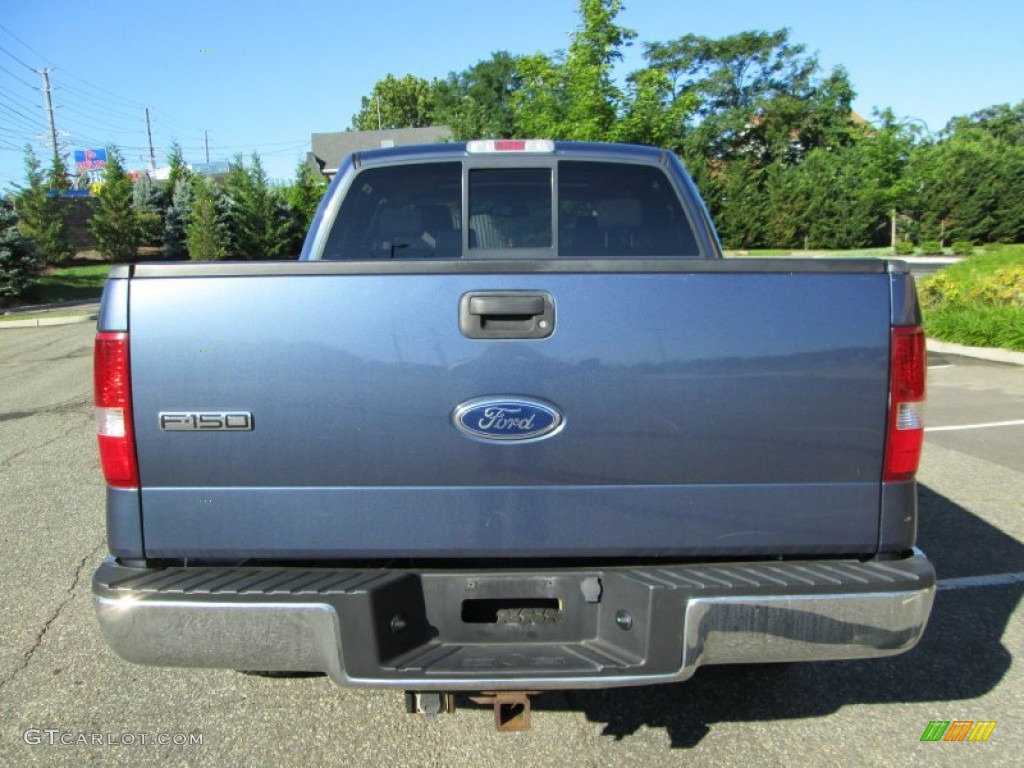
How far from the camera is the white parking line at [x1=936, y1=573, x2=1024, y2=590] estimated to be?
13.3 ft

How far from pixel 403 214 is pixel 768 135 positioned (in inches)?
2344

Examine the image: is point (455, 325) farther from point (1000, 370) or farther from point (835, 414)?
point (1000, 370)

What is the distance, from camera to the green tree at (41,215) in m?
29.0

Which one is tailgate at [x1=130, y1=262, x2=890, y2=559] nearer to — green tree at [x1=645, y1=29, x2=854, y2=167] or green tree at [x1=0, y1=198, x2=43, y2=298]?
green tree at [x1=0, y1=198, x2=43, y2=298]

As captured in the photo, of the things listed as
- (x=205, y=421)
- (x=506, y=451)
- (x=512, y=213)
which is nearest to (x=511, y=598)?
(x=506, y=451)

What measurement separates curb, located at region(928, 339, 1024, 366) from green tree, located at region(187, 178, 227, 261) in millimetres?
28719

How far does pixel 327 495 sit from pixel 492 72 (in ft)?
246

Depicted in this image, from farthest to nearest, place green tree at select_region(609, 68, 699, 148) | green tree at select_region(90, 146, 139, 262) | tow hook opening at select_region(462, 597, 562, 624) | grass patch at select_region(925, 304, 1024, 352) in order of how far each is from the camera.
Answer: green tree at select_region(90, 146, 139, 262) < green tree at select_region(609, 68, 699, 148) < grass patch at select_region(925, 304, 1024, 352) < tow hook opening at select_region(462, 597, 562, 624)

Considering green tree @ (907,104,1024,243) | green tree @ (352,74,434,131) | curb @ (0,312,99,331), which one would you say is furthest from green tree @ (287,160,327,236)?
green tree @ (352,74,434,131)

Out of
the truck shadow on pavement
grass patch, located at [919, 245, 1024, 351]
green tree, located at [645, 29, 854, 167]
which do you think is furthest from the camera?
green tree, located at [645, 29, 854, 167]

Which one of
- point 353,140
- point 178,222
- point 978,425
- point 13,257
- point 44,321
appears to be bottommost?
point 44,321

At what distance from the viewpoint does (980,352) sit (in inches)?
440

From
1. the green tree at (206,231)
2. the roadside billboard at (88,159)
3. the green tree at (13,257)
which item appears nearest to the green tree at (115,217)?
the green tree at (206,231)

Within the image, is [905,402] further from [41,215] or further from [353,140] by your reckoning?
[353,140]
